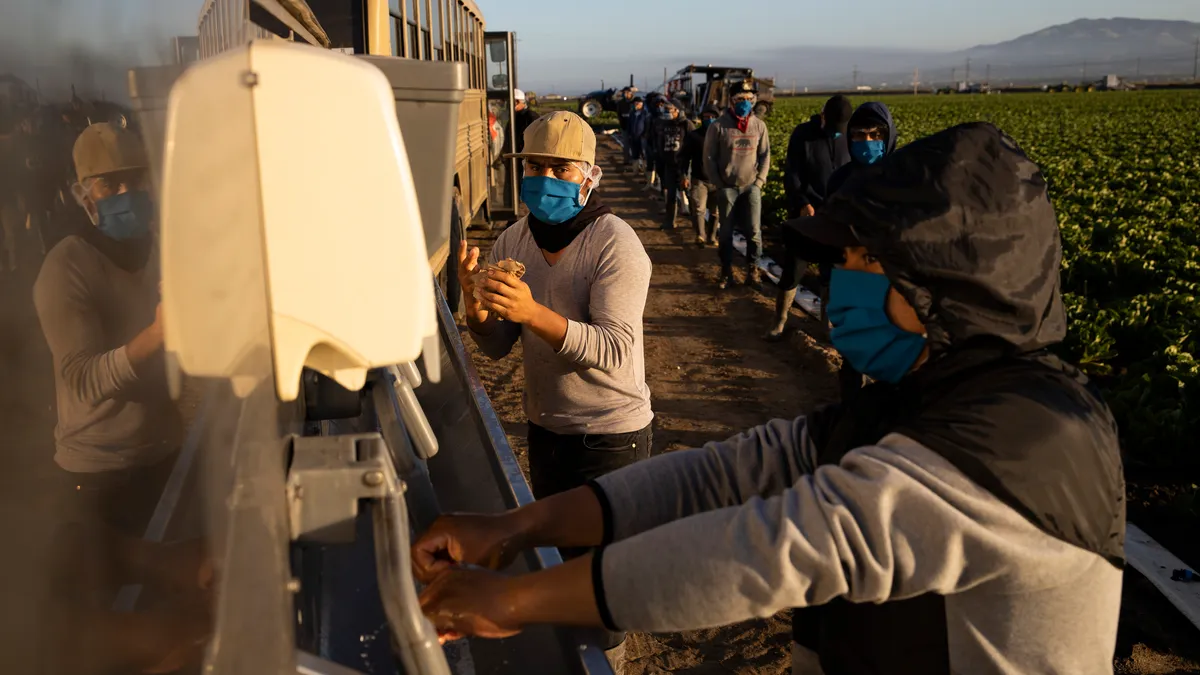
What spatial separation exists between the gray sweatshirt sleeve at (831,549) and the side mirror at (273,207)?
568mm

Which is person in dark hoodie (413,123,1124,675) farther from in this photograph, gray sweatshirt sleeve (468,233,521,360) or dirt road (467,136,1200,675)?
dirt road (467,136,1200,675)

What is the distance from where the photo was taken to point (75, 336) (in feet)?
2.72

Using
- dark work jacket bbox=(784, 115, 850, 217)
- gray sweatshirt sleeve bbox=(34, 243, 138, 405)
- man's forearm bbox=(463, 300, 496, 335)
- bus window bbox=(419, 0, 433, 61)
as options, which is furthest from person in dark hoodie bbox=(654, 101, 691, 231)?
gray sweatshirt sleeve bbox=(34, 243, 138, 405)

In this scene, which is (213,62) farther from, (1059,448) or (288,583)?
(1059,448)

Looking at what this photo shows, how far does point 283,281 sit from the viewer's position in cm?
93

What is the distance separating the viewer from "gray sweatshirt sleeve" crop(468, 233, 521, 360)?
10.8ft

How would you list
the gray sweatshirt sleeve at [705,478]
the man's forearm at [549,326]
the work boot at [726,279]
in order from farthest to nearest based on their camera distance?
the work boot at [726,279], the man's forearm at [549,326], the gray sweatshirt sleeve at [705,478]

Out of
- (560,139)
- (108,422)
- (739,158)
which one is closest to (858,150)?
A: (560,139)

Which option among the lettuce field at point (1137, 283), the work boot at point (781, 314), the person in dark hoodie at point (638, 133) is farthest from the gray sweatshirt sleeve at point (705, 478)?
the person in dark hoodie at point (638, 133)

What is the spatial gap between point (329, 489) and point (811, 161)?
6.72 m

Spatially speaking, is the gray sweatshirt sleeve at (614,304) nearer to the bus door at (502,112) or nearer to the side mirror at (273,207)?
the side mirror at (273,207)

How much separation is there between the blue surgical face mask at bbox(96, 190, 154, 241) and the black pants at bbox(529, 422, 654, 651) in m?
2.32

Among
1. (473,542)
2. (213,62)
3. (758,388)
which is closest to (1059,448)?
(473,542)

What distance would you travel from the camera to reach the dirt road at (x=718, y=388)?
396 centimetres
